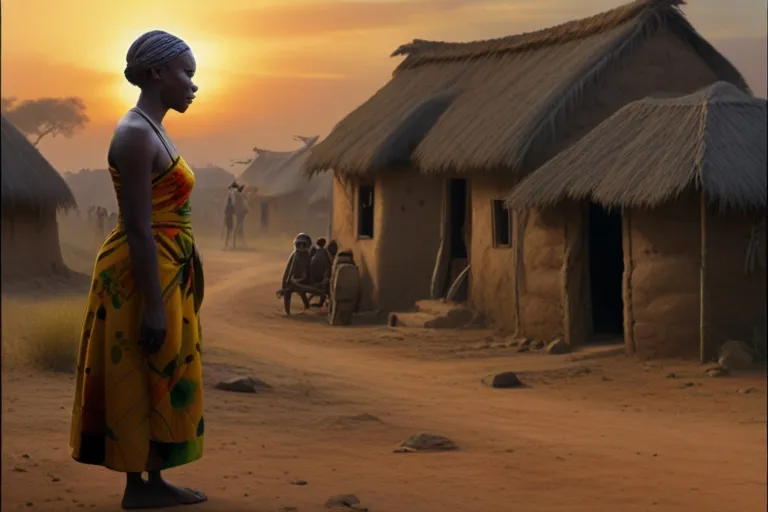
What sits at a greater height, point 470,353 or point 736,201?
point 736,201

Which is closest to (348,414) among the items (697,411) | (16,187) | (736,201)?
(697,411)

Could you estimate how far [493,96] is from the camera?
15.3 m

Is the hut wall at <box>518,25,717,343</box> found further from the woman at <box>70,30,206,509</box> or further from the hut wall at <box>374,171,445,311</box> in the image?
the woman at <box>70,30,206,509</box>

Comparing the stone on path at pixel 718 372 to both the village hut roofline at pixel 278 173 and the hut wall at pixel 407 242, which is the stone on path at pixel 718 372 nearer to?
the hut wall at pixel 407 242

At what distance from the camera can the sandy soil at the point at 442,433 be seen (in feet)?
16.4

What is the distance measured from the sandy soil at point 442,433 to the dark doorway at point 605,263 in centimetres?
171

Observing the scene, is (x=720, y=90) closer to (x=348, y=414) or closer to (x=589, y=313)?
(x=589, y=313)

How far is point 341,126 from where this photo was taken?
60.1 ft

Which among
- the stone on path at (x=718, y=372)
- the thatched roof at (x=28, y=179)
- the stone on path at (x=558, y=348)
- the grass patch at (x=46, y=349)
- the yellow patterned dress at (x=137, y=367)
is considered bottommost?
the stone on path at (x=718, y=372)

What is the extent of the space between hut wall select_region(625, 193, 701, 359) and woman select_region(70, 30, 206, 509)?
23.6 feet

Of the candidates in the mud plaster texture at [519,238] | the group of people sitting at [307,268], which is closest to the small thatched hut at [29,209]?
the group of people sitting at [307,268]

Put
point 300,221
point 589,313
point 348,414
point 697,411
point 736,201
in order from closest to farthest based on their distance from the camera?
point 348,414 < point 697,411 < point 736,201 < point 589,313 < point 300,221

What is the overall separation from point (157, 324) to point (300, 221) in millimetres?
34329

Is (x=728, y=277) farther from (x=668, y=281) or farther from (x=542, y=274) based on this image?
(x=542, y=274)
